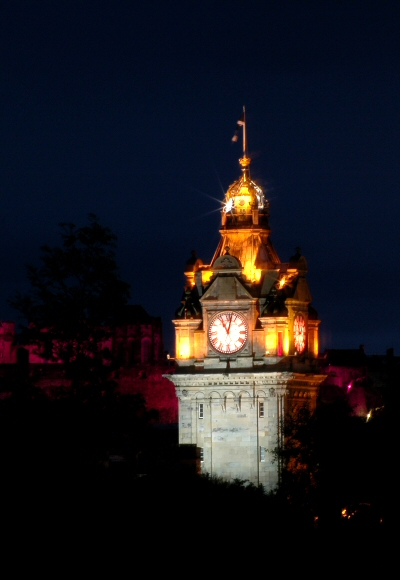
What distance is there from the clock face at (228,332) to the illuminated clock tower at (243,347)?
Answer: 0.05 metres

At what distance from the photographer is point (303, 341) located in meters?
126

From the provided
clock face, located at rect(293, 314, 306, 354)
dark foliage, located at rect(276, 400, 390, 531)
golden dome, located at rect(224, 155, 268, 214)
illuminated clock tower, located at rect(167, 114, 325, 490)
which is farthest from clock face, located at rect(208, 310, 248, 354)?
dark foliage, located at rect(276, 400, 390, 531)

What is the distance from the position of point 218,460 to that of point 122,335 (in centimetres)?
7012

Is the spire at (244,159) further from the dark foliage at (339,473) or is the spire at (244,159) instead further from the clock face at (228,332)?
the dark foliage at (339,473)

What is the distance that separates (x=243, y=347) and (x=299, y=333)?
3.41m

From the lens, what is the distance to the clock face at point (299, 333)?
408ft

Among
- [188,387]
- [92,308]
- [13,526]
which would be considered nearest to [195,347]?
[188,387]

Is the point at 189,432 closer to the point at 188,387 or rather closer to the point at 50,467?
the point at 188,387

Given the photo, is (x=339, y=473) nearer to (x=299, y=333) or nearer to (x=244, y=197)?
(x=299, y=333)

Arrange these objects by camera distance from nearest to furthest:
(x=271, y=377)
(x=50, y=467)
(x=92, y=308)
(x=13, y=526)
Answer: (x=13, y=526), (x=50, y=467), (x=92, y=308), (x=271, y=377)

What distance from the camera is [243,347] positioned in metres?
123

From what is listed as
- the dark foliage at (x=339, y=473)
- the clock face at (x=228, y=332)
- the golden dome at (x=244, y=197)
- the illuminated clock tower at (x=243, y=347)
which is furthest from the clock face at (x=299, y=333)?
the dark foliage at (x=339, y=473)

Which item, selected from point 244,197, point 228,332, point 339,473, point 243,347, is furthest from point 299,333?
point 339,473

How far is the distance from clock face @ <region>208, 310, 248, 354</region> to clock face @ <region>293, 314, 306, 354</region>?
2831mm
